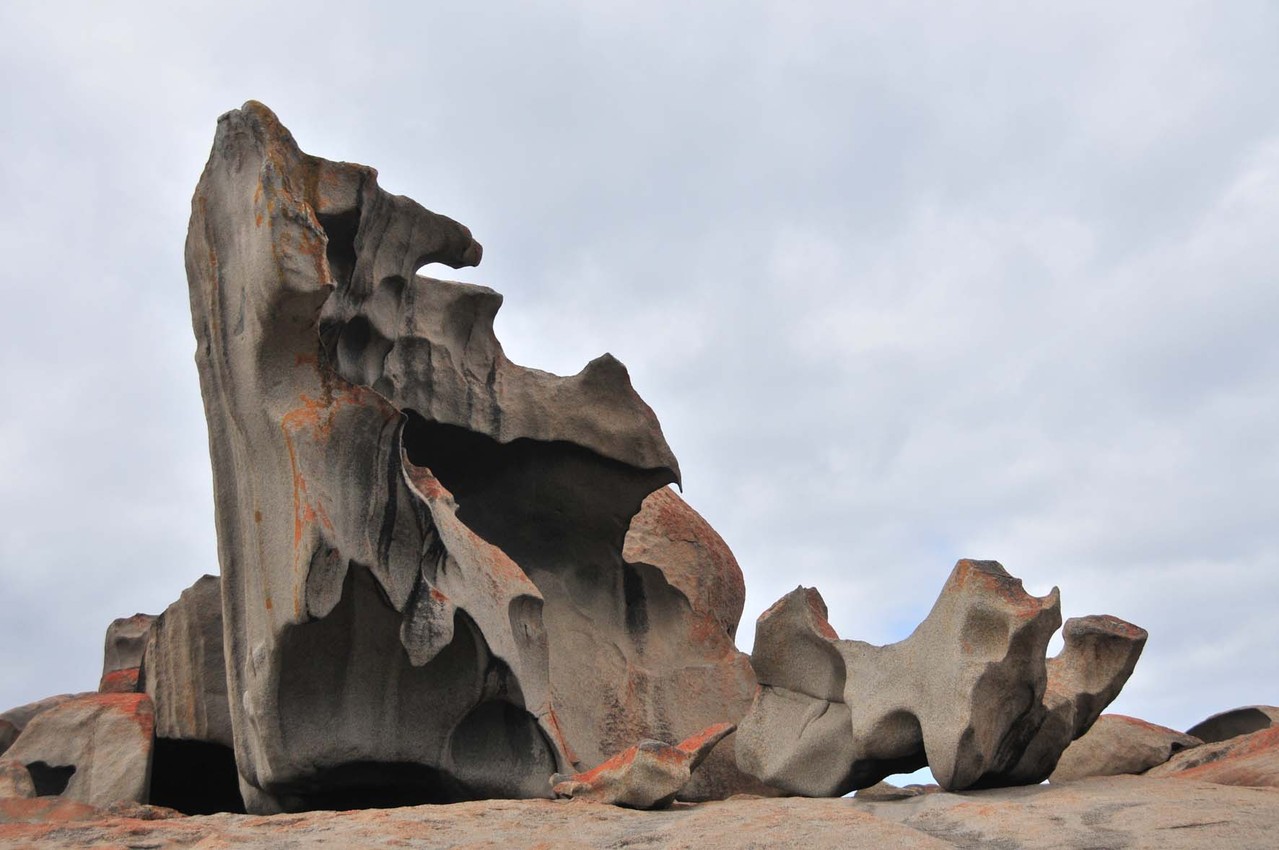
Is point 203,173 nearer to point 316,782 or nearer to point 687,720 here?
point 316,782

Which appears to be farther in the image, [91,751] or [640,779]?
[91,751]

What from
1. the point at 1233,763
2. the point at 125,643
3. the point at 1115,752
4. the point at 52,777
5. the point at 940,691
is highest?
the point at 125,643

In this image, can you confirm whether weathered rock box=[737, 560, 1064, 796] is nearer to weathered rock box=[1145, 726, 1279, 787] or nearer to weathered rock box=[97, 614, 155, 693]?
weathered rock box=[1145, 726, 1279, 787]

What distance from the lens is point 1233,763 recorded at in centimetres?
664

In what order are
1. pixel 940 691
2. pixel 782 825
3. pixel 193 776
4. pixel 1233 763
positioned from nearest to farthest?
pixel 782 825 < pixel 940 691 < pixel 1233 763 < pixel 193 776

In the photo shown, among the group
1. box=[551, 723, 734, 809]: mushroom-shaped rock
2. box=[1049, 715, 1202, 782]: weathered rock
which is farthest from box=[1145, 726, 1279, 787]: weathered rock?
box=[551, 723, 734, 809]: mushroom-shaped rock

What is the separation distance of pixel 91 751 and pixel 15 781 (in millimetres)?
519

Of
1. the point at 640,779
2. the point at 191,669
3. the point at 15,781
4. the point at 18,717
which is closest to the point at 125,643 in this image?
the point at 18,717

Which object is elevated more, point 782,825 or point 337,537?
point 337,537

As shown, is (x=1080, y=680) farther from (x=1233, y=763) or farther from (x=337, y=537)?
(x=337, y=537)

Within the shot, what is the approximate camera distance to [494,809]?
582cm

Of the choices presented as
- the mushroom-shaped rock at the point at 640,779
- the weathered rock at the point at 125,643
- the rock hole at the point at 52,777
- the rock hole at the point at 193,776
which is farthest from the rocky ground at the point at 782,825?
the weathered rock at the point at 125,643

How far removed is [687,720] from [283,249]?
4636mm

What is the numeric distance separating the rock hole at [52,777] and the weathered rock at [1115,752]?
5469mm
